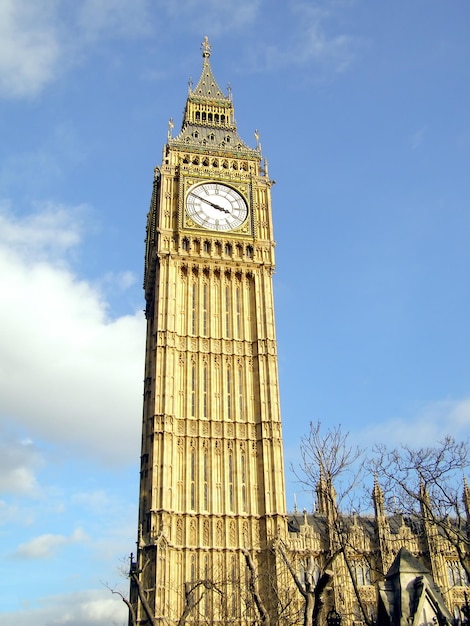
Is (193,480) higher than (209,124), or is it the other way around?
(209,124)

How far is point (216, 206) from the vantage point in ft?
177

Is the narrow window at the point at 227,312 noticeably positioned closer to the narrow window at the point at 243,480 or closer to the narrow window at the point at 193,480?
the narrow window at the point at 243,480

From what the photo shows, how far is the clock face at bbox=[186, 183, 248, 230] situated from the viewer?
5300 cm

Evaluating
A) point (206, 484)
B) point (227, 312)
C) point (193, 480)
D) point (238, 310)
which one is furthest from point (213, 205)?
point (206, 484)

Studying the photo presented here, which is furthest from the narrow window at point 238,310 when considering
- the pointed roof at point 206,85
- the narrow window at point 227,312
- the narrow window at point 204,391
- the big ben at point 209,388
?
the pointed roof at point 206,85

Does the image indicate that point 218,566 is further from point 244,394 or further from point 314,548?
point 244,394

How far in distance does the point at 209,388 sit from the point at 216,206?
14.7 meters

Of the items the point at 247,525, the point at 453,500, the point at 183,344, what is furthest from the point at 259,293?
the point at 453,500

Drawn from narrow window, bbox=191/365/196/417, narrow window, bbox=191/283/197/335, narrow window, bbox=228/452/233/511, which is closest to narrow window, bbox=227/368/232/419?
narrow window, bbox=191/365/196/417

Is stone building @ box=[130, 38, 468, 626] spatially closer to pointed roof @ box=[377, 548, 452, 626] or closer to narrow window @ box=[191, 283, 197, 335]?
narrow window @ box=[191, 283, 197, 335]

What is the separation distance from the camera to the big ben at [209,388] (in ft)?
133

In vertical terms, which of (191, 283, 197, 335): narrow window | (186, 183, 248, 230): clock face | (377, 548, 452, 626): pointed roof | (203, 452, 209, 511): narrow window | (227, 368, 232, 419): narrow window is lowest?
(377, 548, 452, 626): pointed roof

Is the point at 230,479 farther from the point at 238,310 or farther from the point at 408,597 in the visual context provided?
the point at 408,597

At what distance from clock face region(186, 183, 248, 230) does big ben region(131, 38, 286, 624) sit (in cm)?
8
